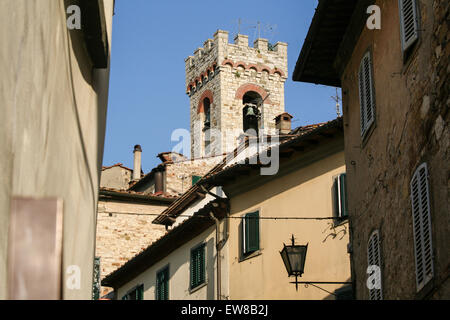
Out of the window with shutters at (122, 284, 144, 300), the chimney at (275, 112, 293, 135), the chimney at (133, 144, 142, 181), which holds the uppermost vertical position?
the chimney at (133, 144, 142, 181)

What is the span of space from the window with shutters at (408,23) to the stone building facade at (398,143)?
→ 0.05 ft

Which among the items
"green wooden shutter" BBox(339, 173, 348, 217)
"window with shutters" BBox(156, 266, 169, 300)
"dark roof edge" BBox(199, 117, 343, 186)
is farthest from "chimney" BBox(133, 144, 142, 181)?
"green wooden shutter" BBox(339, 173, 348, 217)

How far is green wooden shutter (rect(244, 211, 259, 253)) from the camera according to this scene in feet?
63.4

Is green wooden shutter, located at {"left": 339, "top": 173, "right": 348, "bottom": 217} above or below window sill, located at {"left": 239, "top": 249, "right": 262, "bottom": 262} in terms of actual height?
above

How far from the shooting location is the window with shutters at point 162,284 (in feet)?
77.7

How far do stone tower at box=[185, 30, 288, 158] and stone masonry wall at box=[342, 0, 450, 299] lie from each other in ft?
113

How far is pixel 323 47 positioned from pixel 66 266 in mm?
6743

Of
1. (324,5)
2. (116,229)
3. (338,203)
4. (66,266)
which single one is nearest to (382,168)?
(324,5)

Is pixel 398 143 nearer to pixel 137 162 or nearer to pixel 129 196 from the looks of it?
pixel 129 196

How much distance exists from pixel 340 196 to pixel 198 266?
248 inches

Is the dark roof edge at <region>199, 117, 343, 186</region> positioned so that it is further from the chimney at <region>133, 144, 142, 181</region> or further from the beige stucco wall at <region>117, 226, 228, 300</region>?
the chimney at <region>133, 144, 142, 181</region>

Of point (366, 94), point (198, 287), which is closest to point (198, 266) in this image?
point (198, 287)

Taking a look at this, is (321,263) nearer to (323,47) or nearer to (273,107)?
(323,47)

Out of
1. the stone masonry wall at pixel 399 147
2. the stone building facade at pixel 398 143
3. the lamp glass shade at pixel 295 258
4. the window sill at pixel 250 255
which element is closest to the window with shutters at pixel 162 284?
the window sill at pixel 250 255
